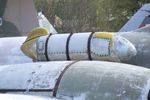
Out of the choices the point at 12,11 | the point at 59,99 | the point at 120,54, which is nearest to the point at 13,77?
the point at 59,99

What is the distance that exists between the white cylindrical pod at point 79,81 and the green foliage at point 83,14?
56.1ft

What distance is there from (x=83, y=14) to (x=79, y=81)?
18.2 metres

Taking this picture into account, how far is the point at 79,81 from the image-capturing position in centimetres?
243

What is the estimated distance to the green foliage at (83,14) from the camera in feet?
65.9

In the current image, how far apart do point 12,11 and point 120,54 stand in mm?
4878

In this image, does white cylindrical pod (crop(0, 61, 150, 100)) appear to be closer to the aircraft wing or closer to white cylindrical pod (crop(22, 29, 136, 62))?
white cylindrical pod (crop(22, 29, 136, 62))

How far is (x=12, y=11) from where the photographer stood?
311 inches

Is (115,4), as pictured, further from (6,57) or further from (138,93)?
(138,93)

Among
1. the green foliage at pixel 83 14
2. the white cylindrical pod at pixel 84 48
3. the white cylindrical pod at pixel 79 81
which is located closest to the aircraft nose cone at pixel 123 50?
the white cylindrical pod at pixel 84 48

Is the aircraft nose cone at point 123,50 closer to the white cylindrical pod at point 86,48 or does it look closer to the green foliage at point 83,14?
the white cylindrical pod at point 86,48

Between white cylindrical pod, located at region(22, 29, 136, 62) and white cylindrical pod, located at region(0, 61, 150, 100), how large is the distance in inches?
22.9

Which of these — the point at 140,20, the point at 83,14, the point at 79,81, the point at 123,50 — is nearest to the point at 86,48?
the point at 123,50

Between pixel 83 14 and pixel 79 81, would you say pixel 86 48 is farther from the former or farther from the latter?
pixel 83 14

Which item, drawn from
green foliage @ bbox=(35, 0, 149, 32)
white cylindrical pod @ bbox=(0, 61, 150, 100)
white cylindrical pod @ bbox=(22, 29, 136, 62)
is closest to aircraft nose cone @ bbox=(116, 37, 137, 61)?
white cylindrical pod @ bbox=(22, 29, 136, 62)
